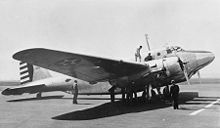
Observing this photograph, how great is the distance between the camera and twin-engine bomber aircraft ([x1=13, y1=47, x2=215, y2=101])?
9.84m

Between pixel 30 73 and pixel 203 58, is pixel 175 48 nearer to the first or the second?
pixel 203 58

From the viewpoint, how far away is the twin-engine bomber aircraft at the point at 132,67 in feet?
32.3

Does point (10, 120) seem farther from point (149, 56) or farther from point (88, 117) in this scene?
point (149, 56)

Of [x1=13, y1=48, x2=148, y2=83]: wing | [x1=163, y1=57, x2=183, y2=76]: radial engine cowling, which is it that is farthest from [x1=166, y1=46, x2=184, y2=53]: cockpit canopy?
[x1=13, y1=48, x2=148, y2=83]: wing

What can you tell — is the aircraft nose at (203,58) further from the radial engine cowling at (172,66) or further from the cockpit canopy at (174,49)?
the radial engine cowling at (172,66)

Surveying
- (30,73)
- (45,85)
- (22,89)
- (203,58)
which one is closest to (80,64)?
(203,58)

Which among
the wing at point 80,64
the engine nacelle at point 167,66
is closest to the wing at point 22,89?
the wing at point 80,64

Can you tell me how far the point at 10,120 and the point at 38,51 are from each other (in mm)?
2861

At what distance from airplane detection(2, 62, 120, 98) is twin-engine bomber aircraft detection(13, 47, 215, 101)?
5.85 ft

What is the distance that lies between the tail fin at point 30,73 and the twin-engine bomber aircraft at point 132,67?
223 inches

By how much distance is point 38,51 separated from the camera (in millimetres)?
8320

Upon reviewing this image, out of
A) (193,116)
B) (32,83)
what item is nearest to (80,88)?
(32,83)

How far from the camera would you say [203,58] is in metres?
12.7

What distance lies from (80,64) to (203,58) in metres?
6.18
